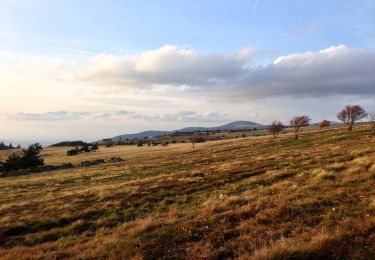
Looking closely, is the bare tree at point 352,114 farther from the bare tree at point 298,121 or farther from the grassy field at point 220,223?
the grassy field at point 220,223

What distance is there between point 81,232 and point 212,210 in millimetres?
4967

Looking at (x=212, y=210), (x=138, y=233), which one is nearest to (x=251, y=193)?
(x=212, y=210)

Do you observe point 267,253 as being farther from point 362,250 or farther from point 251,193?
point 251,193

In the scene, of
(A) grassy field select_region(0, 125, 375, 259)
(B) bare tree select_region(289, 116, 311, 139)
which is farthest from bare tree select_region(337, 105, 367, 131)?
(A) grassy field select_region(0, 125, 375, 259)

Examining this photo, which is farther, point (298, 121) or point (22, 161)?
point (298, 121)

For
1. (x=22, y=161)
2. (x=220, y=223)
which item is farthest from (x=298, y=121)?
(x=220, y=223)

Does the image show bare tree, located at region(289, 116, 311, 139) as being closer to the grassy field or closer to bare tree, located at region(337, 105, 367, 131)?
bare tree, located at region(337, 105, 367, 131)

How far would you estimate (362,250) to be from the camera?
7398mm

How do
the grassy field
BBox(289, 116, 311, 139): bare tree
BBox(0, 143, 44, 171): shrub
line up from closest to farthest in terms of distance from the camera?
the grassy field → BBox(0, 143, 44, 171): shrub → BBox(289, 116, 311, 139): bare tree

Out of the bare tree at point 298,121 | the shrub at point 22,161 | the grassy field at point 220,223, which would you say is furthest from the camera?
the bare tree at point 298,121

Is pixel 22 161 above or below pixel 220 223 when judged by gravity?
above

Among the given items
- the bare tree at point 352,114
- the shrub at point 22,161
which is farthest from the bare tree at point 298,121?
the shrub at point 22,161

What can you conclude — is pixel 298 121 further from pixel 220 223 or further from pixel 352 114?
pixel 220 223

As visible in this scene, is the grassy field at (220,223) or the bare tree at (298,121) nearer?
the grassy field at (220,223)
